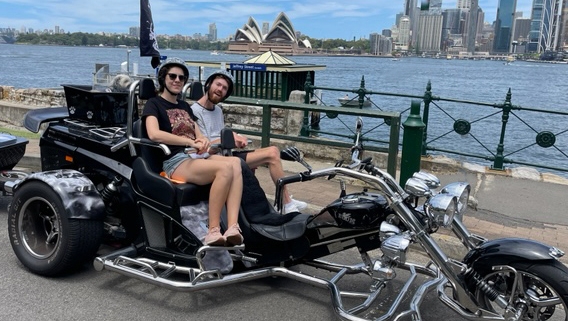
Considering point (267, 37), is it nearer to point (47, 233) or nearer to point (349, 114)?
point (349, 114)

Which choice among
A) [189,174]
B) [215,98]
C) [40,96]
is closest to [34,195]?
[189,174]

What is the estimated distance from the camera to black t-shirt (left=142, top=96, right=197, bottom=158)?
163 inches

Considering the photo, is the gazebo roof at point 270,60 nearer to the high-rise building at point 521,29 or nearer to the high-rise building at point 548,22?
the high-rise building at point 548,22

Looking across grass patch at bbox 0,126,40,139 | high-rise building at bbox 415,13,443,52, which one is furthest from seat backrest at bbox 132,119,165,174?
high-rise building at bbox 415,13,443,52

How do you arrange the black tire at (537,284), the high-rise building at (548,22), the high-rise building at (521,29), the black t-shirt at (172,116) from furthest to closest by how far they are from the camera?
the high-rise building at (521,29) → the high-rise building at (548,22) → the black t-shirt at (172,116) → the black tire at (537,284)

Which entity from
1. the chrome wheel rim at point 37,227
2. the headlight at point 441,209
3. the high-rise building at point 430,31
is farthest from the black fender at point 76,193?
the high-rise building at point 430,31

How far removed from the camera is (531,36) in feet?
226

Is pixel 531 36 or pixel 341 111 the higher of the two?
pixel 531 36

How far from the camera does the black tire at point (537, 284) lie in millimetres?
2906

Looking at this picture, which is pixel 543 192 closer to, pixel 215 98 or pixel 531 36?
pixel 215 98

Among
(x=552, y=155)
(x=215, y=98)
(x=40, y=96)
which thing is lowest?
(x=552, y=155)

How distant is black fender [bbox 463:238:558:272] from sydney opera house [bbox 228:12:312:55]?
139ft

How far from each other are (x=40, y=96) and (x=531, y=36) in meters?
68.4

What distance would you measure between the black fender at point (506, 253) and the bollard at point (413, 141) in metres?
2.34
